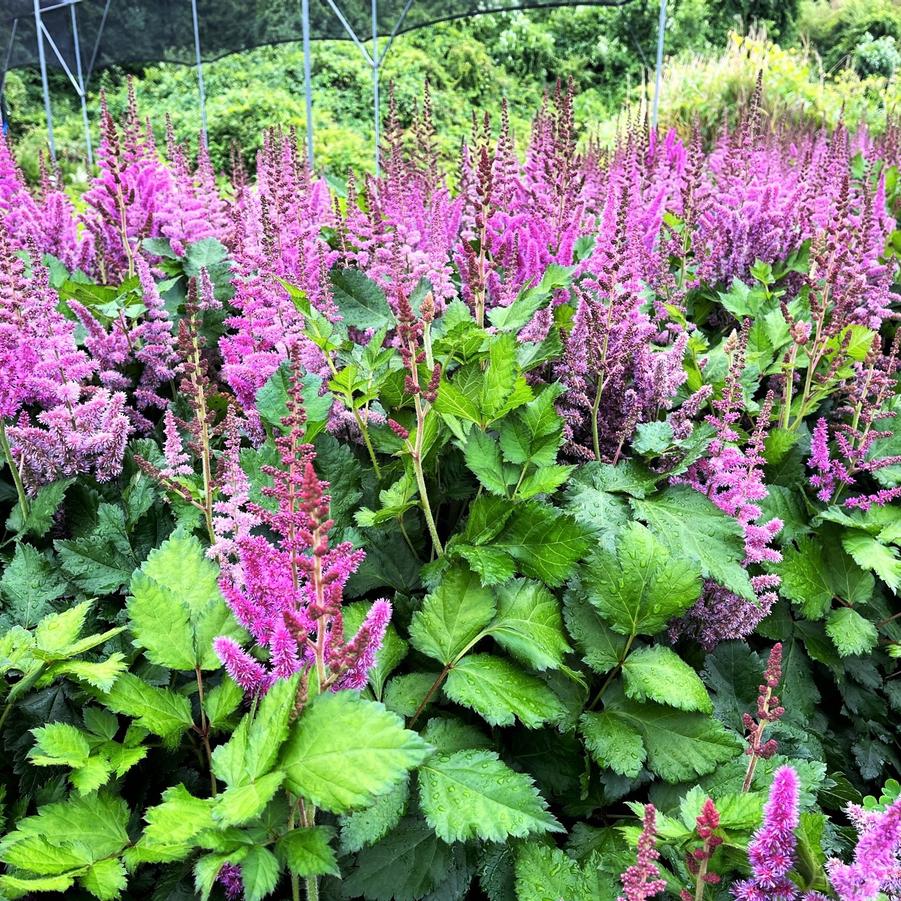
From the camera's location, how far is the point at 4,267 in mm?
1525

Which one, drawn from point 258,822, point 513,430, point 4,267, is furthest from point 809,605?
point 4,267

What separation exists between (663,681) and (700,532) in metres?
0.30

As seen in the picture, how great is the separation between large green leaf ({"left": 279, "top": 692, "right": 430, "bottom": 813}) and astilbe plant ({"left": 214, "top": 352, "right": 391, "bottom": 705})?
0.05 metres

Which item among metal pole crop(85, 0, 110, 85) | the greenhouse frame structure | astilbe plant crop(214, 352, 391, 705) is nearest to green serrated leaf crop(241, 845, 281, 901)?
astilbe plant crop(214, 352, 391, 705)

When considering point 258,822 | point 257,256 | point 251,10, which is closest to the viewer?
point 258,822

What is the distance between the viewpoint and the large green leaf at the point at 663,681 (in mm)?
1203

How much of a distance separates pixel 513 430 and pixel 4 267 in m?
1.06

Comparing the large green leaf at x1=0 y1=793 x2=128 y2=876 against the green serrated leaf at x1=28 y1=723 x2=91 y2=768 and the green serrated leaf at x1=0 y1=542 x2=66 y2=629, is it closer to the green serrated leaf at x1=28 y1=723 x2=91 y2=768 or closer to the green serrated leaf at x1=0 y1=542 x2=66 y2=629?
the green serrated leaf at x1=28 y1=723 x2=91 y2=768

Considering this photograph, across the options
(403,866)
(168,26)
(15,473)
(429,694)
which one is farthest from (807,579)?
(168,26)

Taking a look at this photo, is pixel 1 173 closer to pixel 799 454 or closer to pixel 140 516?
pixel 140 516

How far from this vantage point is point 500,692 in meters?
1.13

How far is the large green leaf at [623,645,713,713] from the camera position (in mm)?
1203

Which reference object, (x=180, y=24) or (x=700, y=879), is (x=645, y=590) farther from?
(x=180, y=24)

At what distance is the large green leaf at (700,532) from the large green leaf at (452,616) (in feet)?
1.21
